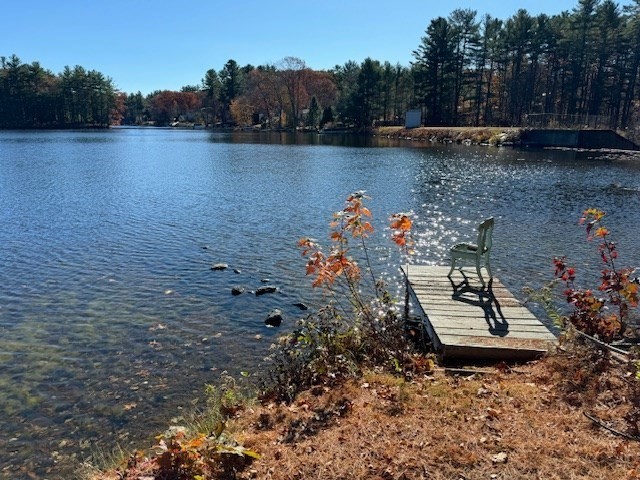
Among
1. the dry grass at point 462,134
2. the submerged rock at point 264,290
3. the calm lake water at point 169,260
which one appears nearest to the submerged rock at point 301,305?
the calm lake water at point 169,260

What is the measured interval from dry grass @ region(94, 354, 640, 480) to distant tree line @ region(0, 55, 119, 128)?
431 feet

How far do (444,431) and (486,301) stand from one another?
420 centimetres

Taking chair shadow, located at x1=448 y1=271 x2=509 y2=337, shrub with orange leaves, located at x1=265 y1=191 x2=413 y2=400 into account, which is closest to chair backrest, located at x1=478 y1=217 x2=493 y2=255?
chair shadow, located at x1=448 y1=271 x2=509 y2=337

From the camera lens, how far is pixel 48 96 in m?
114

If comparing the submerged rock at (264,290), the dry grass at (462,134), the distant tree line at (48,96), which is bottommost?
the submerged rock at (264,290)

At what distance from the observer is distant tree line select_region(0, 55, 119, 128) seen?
11325 centimetres

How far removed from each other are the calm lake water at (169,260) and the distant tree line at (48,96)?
313 ft

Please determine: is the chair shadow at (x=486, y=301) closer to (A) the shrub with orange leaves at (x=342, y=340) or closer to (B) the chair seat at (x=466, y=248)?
(B) the chair seat at (x=466, y=248)

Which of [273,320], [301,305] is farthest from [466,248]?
[273,320]

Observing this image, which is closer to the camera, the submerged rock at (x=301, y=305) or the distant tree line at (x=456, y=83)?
the submerged rock at (x=301, y=305)

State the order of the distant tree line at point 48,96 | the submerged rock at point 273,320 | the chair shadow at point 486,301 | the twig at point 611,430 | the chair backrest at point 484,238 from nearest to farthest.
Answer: the twig at point 611,430 < the chair shadow at point 486,301 < the chair backrest at point 484,238 < the submerged rock at point 273,320 < the distant tree line at point 48,96

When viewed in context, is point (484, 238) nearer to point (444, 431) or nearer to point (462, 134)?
point (444, 431)

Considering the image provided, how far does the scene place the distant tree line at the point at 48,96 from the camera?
113 metres

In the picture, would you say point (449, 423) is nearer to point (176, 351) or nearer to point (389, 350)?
point (389, 350)
